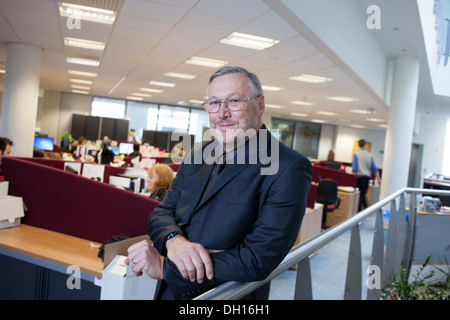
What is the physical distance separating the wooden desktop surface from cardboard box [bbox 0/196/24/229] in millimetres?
52

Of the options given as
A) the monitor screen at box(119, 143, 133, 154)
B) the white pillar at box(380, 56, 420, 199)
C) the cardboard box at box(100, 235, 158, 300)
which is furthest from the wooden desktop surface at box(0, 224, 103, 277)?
the monitor screen at box(119, 143, 133, 154)

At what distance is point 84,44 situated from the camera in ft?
19.0

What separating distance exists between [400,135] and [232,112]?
253 inches

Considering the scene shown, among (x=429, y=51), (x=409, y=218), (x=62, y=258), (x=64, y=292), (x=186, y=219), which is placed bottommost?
(x=64, y=292)

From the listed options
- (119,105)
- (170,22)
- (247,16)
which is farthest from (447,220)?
(119,105)

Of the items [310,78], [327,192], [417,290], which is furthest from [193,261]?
[310,78]

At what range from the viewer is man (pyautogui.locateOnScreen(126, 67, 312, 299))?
942 millimetres

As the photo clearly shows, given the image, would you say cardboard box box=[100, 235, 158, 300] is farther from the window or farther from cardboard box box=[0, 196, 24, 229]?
the window

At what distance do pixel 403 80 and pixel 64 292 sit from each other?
260 inches

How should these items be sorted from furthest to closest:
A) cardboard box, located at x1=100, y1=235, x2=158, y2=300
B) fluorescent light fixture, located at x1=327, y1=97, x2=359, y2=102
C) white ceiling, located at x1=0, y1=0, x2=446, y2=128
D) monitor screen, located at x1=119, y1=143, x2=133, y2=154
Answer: monitor screen, located at x1=119, y1=143, x2=133, y2=154 < fluorescent light fixture, located at x1=327, y1=97, x2=359, y2=102 < white ceiling, located at x1=0, y1=0, x2=446, y2=128 < cardboard box, located at x1=100, y1=235, x2=158, y2=300

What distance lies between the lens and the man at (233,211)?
0.94 meters

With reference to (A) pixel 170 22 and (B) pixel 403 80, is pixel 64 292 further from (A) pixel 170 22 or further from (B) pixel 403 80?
(B) pixel 403 80

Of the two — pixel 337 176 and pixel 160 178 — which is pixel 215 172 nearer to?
pixel 160 178
